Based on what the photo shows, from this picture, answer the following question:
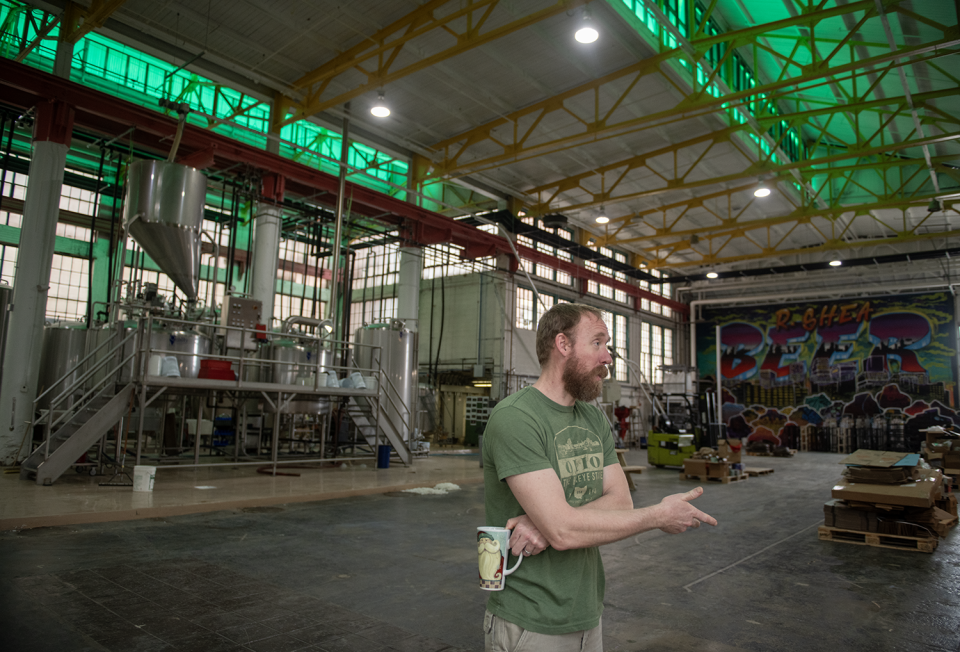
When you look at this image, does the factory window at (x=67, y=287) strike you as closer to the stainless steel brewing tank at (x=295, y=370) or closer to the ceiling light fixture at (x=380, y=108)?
the stainless steel brewing tank at (x=295, y=370)

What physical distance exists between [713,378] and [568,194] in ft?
48.5

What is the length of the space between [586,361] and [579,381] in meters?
0.08

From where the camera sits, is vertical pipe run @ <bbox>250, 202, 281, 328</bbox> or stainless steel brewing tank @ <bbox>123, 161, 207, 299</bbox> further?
vertical pipe run @ <bbox>250, 202, 281, 328</bbox>

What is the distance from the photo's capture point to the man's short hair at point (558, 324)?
238cm

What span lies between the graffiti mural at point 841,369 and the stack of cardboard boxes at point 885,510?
2224cm

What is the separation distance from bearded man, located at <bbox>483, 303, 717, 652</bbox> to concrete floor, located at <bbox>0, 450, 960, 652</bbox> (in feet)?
7.18

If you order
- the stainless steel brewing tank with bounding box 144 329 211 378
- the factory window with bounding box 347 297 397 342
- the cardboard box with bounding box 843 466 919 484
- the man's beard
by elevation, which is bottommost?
the cardboard box with bounding box 843 466 919 484

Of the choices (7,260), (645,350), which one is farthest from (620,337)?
(7,260)

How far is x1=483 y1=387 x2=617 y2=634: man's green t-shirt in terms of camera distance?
81.0 inches

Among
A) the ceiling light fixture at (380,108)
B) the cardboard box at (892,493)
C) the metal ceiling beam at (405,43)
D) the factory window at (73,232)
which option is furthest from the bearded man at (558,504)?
the factory window at (73,232)

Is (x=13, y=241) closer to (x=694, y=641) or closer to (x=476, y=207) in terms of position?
(x=476, y=207)

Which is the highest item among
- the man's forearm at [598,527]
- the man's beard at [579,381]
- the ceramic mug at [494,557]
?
the man's beard at [579,381]

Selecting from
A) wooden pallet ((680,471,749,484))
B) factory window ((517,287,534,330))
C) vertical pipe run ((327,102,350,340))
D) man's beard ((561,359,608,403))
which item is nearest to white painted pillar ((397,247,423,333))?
vertical pipe run ((327,102,350,340))

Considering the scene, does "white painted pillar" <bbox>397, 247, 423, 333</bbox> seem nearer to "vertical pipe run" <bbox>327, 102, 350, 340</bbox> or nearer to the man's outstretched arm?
"vertical pipe run" <bbox>327, 102, 350, 340</bbox>
